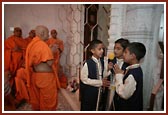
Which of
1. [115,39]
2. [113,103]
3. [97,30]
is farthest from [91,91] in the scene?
[97,30]

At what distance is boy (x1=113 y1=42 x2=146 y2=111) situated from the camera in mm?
757

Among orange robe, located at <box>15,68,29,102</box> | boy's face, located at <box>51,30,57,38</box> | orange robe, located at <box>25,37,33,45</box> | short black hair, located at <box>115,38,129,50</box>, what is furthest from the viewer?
boy's face, located at <box>51,30,57,38</box>

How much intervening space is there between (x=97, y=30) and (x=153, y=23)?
1.76 ft

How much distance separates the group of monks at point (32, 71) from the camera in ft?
3.37

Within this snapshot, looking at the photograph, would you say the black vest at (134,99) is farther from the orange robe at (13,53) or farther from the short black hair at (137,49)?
the orange robe at (13,53)

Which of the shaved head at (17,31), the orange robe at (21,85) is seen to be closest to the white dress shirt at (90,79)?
the orange robe at (21,85)

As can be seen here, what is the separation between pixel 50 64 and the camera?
1.08m

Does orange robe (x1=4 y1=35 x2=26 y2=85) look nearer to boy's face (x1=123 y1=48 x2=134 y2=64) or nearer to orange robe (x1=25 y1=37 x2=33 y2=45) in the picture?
orange robe (x1=25 y1=37 x2=33 y2=45)

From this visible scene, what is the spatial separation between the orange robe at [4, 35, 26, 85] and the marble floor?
0.94 ft

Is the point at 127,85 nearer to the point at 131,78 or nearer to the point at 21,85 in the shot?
the point at 131,78

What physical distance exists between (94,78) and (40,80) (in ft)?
1.41

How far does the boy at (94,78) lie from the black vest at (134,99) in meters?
0.11

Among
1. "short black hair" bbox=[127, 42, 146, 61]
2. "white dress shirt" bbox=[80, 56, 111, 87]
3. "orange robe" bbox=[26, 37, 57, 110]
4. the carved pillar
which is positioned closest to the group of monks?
"orange robe" bbox=[26, 37, 57, 110]

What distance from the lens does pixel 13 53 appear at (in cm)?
132
